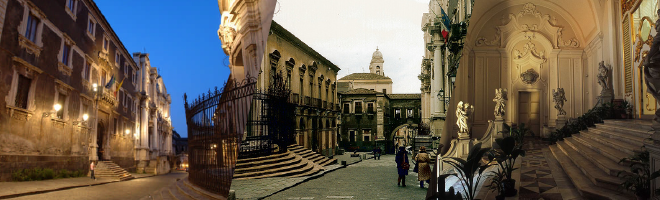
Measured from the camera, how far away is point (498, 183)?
1454 mm

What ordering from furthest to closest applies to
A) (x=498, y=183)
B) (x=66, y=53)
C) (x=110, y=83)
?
(x=110, y=83) → (x=66, y=53) → (x=498, y=183)

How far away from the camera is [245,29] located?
87.0 inches

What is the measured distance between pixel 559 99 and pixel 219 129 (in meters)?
1.62

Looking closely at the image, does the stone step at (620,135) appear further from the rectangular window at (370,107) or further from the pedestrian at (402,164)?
the rectangular window at (370,107)

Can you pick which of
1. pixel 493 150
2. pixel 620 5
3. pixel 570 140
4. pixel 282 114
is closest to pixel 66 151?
pixel 282 114

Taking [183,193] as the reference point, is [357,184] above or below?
above

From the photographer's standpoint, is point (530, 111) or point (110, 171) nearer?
point (530, 111)

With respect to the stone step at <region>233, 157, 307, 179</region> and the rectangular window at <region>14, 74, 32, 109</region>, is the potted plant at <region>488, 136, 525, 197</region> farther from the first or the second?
the rectangular window at <region>14, 74, 32, 109</region>

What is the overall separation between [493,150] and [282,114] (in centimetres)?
96

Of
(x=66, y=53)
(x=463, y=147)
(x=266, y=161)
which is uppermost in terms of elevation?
(x=66, y=53)

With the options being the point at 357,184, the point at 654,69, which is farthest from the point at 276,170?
the point at 654,69

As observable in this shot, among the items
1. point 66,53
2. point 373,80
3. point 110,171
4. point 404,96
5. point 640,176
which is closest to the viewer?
point 640,176

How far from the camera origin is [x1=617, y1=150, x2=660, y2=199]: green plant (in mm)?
1279

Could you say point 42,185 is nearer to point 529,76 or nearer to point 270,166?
point 270,166
